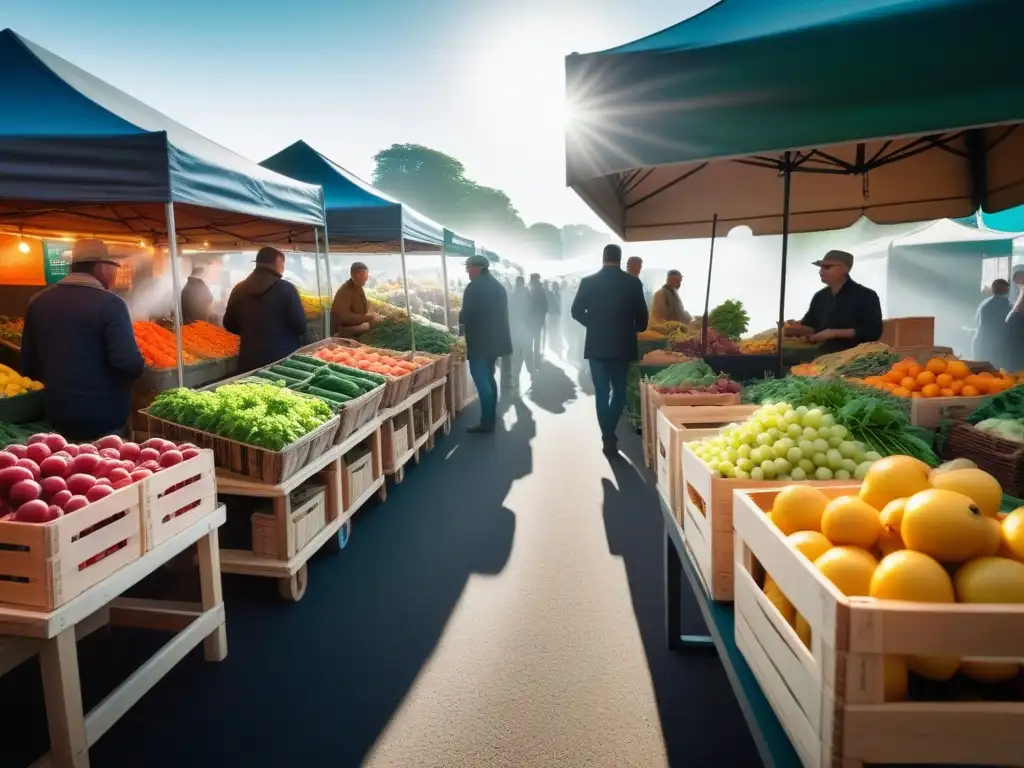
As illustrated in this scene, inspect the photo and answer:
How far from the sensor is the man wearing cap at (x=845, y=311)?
543 centimetres

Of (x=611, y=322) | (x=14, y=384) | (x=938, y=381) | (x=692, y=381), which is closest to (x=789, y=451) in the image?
(x=938, y=381)

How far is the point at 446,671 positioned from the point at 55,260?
8.74 meters

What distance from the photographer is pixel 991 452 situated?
2.99 m

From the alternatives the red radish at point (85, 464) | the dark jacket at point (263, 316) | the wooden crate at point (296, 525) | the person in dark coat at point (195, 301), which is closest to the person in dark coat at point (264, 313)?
the dark jacket at point (263, 316)

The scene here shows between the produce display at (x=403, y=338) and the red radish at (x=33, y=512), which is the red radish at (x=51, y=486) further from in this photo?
the produce display at (x=403, y=338)

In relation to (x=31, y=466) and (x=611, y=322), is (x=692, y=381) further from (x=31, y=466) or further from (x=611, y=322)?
(x=31, y=466)

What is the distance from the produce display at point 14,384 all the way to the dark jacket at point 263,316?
57.0 inches

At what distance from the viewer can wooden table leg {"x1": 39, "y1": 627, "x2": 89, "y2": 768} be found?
7.17 feet

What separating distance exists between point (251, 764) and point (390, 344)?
6.19m

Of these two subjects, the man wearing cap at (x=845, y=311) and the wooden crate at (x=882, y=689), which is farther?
the man wearing cap at (x=845, y=311)

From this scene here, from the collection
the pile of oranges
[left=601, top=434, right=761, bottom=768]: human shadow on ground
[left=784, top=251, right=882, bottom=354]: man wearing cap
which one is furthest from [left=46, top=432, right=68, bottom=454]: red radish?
[left=784, top=251, right=882, bottom=354]: man wearing cap

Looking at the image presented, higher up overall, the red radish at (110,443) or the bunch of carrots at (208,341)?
the bunch of carrots at (208,341)

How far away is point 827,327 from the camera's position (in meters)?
5.66

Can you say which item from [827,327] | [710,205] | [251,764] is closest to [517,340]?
[710,205]
